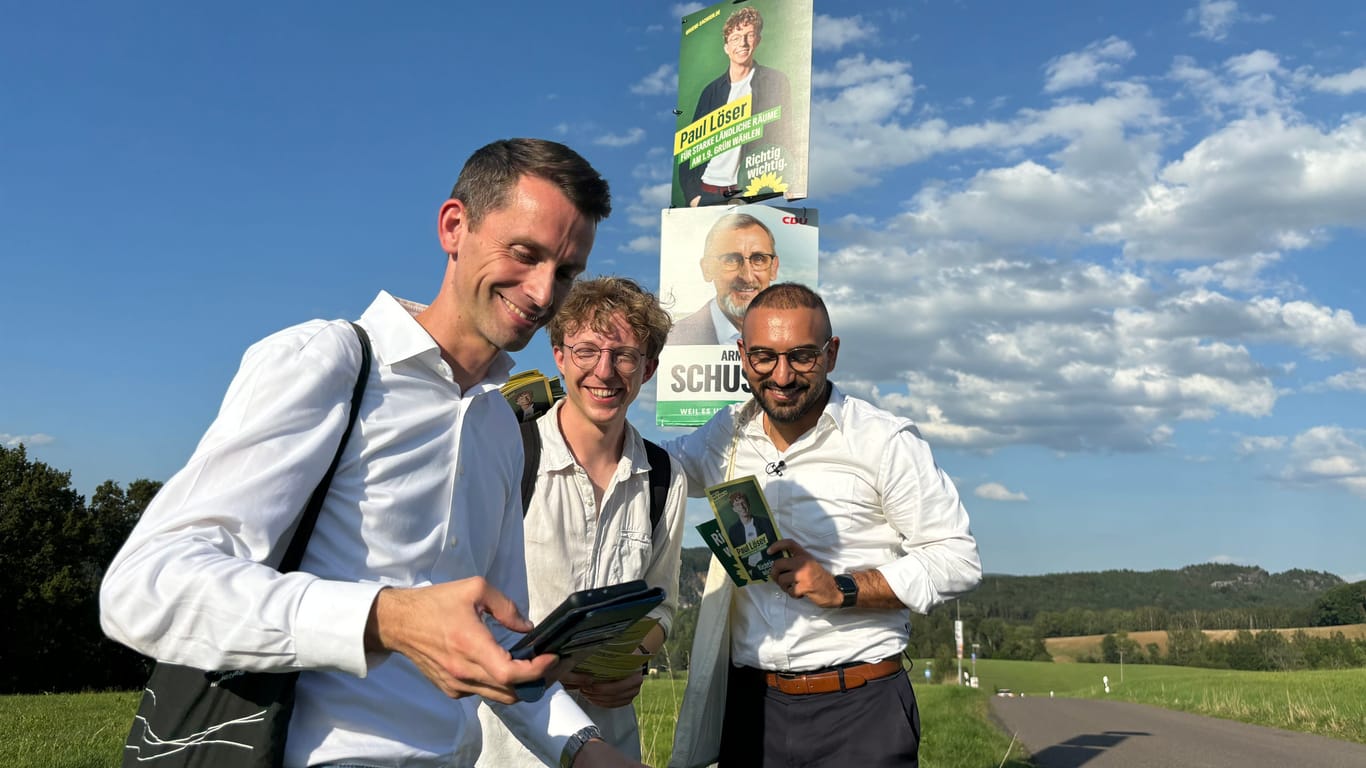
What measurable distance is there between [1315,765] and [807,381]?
11419mm

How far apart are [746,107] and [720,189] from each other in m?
0.76

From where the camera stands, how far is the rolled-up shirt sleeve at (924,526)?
4047 millimetres

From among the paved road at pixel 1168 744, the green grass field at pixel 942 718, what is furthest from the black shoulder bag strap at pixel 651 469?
A: the paved road at pixel 1168 744

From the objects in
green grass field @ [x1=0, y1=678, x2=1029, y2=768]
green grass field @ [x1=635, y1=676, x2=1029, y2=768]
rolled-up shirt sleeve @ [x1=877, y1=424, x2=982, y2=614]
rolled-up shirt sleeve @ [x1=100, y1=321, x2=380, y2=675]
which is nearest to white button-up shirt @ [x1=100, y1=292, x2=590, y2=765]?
rolled-up shirt sleeve @ [x1=100, y1=321, x2=380, y2=675]

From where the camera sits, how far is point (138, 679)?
45938mm

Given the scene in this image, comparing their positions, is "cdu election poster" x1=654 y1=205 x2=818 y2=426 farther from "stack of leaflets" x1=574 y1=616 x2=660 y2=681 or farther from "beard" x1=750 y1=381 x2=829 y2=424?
"stack of leaflets" x1=574 y1=616 x2=660 y2=681

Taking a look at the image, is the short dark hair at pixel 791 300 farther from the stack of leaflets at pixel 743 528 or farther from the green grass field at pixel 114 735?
the green grass field at pixel 114 735

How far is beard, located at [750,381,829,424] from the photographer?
4277mm

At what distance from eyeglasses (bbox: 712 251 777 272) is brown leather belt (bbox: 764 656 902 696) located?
493cm

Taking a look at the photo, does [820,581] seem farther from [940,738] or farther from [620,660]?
[940,738]

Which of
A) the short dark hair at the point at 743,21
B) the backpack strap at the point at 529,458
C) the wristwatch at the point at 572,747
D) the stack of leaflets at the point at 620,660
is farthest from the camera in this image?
the short dark hair at the point at 743,21

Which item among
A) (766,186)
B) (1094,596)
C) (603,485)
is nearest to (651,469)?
(603,485)

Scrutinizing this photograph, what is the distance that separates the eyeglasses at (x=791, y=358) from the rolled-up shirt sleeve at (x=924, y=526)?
0.45 metres

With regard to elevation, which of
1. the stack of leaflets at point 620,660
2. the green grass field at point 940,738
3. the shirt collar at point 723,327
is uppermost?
the shirt collar at point 723,327
